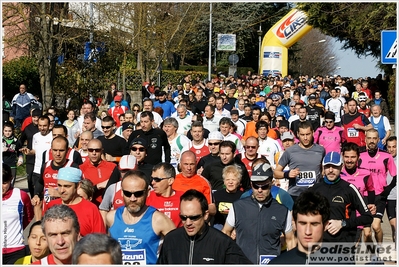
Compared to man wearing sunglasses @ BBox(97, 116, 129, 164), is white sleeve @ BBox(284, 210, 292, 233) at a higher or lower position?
lower

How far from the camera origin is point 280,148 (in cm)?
1359

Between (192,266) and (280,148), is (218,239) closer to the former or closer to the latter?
(192,266)

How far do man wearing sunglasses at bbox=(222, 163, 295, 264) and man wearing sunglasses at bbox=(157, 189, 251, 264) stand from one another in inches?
40.0

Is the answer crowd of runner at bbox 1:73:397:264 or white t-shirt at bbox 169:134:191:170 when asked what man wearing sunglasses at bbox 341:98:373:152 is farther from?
white t-shirt at bbox 169:134:191:170

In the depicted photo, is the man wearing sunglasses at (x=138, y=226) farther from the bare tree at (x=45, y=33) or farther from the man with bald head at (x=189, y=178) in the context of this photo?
the bare tree at (x=45, y=33)

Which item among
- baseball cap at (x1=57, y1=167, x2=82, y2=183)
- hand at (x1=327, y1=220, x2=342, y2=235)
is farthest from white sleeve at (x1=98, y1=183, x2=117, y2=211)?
hand at (x1=327, y1=220, x2=342, y2=235)

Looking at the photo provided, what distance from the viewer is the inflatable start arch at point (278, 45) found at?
159 feet

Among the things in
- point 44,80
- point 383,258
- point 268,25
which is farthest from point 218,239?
point 268,25

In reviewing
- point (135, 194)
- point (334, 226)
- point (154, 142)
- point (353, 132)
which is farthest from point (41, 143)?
point (334, 226)

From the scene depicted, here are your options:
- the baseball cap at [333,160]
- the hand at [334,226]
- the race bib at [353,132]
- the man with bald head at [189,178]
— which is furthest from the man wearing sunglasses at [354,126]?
the hand at [334,226]

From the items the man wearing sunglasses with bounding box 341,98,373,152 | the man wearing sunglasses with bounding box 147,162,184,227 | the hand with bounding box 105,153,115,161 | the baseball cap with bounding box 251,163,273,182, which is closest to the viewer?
the baseball cap with bounding box 251,163,273,182

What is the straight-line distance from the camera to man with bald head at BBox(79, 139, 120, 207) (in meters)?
9.88

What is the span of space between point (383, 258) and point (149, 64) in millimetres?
31189

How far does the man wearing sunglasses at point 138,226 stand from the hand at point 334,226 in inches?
58.3
